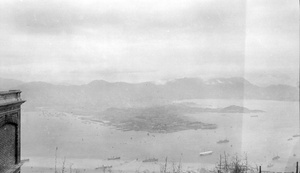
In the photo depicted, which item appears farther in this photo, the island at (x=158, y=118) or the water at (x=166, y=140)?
the island at (x=158, y=118)

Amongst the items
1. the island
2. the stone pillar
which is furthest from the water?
the stone pillar

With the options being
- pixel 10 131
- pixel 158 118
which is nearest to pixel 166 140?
pixel 158 118

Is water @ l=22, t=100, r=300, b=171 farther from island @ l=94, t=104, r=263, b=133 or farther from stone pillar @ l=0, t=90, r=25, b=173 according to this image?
stone pillar @ l=0, t=90, r=25, b=173

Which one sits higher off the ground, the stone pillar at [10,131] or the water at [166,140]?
the stone pillar at [10,131]

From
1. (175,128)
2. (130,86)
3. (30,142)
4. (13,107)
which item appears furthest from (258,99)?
(13,107)

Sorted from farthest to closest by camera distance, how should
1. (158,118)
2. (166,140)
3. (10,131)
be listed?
(158,118) → (166,140) → (10,131)

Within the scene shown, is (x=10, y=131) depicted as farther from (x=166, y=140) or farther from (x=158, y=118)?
(x=158, y=118)

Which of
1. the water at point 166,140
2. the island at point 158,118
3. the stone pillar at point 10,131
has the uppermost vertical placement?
the stone pillar at point 10,131

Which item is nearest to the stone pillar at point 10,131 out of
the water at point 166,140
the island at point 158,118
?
the water at point 166,140

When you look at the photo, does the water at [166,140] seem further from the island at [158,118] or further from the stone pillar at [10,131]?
the stone pillar at [10,131]
